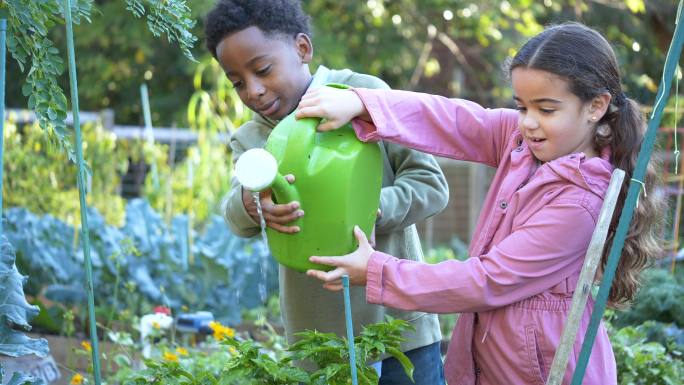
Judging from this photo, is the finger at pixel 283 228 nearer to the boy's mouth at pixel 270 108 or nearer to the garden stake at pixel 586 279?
the boy's mouth at pixel 270 108

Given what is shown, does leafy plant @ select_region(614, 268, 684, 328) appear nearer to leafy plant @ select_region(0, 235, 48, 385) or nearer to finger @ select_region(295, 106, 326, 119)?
finger @ select_region(295, 106, 326, 119)

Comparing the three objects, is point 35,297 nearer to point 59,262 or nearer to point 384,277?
point 59,262

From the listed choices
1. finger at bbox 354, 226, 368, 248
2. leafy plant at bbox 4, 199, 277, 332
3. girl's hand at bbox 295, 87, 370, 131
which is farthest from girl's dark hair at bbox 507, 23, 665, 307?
leafy plant at bbox 4, 199, 277, 332

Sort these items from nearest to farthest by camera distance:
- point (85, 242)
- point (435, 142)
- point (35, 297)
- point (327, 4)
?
1. point (85, 242)
2. point (435, 142)
3. point (35, 297)
4. point (327, 4)

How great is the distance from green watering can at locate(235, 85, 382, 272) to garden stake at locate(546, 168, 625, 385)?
0.42 metres

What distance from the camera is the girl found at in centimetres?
165

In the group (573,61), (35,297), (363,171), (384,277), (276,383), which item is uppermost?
(573,61)

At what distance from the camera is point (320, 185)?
5.47 feet

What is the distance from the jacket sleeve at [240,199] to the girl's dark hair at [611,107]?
2.09ft

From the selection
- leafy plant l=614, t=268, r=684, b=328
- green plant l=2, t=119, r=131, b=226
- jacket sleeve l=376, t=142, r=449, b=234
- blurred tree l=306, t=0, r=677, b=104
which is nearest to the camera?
jacket sleeve l=376, t=142, r=449, b=234

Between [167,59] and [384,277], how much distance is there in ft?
32.3

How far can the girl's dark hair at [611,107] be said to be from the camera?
1.67 metres

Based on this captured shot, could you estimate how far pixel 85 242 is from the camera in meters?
1.62

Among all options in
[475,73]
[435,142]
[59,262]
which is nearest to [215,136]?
[59,262]
